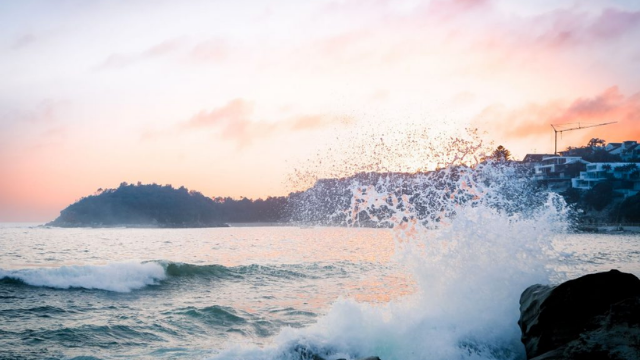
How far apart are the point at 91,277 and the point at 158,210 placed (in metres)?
140

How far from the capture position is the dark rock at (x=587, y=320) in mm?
5551

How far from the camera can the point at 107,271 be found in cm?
1878

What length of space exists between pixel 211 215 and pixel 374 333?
15597 centimetres

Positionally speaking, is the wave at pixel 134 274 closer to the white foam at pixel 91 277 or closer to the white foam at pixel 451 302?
the white foam at pixel 91 277

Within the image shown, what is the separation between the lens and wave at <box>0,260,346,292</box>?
56.6ft

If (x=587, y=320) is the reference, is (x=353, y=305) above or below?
below

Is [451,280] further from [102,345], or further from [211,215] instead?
[211,215]

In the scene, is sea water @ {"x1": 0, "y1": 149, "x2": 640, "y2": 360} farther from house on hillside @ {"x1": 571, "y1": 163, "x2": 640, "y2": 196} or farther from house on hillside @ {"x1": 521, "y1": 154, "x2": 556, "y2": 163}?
house on hillside @ {"x1": 521, "y1": 154, "x2": 556, "y2": 163}

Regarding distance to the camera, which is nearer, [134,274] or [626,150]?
[134,274]

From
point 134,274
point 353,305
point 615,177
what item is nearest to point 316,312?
point 353,305

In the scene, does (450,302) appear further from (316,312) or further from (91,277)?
(91,277)

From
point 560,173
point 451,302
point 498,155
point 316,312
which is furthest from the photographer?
point 560,173

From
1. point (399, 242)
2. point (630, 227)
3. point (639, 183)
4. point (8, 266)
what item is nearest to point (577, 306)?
point (399, 242)

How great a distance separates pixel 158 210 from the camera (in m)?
151
